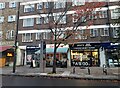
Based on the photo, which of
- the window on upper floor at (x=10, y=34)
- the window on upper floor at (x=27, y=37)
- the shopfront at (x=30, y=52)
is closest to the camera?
the shopfront at (x=30, y=52)

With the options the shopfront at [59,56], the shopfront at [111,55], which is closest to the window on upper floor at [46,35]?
the shopfront at [59,56]

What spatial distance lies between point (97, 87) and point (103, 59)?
1680cm

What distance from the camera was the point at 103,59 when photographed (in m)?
28.5

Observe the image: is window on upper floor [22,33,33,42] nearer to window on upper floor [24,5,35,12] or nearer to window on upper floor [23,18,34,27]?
window on upper floor [23,18,34,27]

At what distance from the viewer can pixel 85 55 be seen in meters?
29.3

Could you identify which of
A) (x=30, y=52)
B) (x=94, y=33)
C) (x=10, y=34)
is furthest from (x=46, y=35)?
(x=94, y=33)

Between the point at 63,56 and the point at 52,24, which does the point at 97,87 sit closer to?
the point at 52,24

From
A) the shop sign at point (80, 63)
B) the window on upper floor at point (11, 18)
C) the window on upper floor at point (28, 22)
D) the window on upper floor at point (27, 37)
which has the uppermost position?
the window on upper floor at point (11, 18)

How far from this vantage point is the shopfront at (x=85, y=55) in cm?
2883

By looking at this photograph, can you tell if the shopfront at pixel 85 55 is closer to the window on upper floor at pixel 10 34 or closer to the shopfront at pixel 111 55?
the shopfront at pixel 111 55

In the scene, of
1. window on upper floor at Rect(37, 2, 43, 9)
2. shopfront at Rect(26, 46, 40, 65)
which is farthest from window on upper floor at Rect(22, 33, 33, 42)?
window on upper floor at Rect(37, 2, 43, 9)

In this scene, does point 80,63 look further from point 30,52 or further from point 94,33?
point 30,52

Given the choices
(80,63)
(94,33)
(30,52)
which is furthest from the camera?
(30,52)

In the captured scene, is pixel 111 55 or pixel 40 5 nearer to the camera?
pixel 111 55
